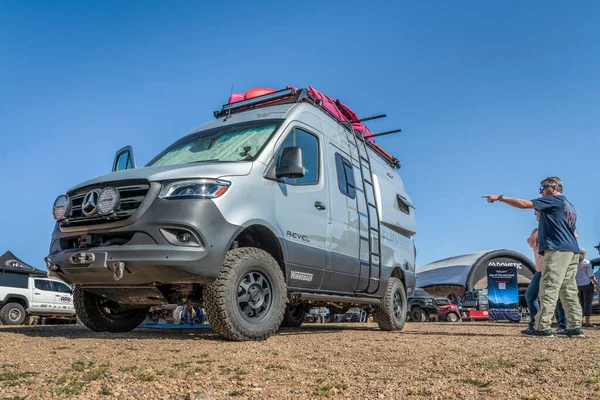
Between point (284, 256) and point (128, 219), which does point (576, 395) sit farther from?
point (128, 219)

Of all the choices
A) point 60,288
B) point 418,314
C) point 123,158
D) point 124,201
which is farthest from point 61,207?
point 418,314

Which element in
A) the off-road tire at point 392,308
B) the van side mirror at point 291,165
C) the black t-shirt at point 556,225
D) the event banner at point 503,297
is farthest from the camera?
the event banner at point 503,297

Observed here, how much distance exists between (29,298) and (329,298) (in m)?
14.9

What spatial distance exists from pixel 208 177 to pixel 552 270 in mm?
3952

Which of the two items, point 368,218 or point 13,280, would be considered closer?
point 368,218

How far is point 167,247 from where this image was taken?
430 cm

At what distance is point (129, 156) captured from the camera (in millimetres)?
6242

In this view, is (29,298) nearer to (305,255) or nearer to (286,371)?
(305,255)

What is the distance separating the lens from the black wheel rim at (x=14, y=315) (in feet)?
54.9

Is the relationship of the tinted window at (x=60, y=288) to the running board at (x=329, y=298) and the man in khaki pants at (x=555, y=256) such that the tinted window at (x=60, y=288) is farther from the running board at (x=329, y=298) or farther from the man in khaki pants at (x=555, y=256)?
the man in khaki pants at (x=555, y=256)

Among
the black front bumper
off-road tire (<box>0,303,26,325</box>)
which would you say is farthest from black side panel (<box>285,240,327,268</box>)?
off-road tire (<box>0,303,26,325</box>)

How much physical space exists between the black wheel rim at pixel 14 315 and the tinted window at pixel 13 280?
77cm

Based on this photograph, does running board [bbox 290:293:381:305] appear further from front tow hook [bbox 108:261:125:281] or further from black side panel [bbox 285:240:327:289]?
front tow hook [bbox 108:261:125:281]

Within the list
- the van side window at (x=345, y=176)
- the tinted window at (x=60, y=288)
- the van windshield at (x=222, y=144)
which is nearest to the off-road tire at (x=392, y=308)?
the van side window at (x=345, y=176)
